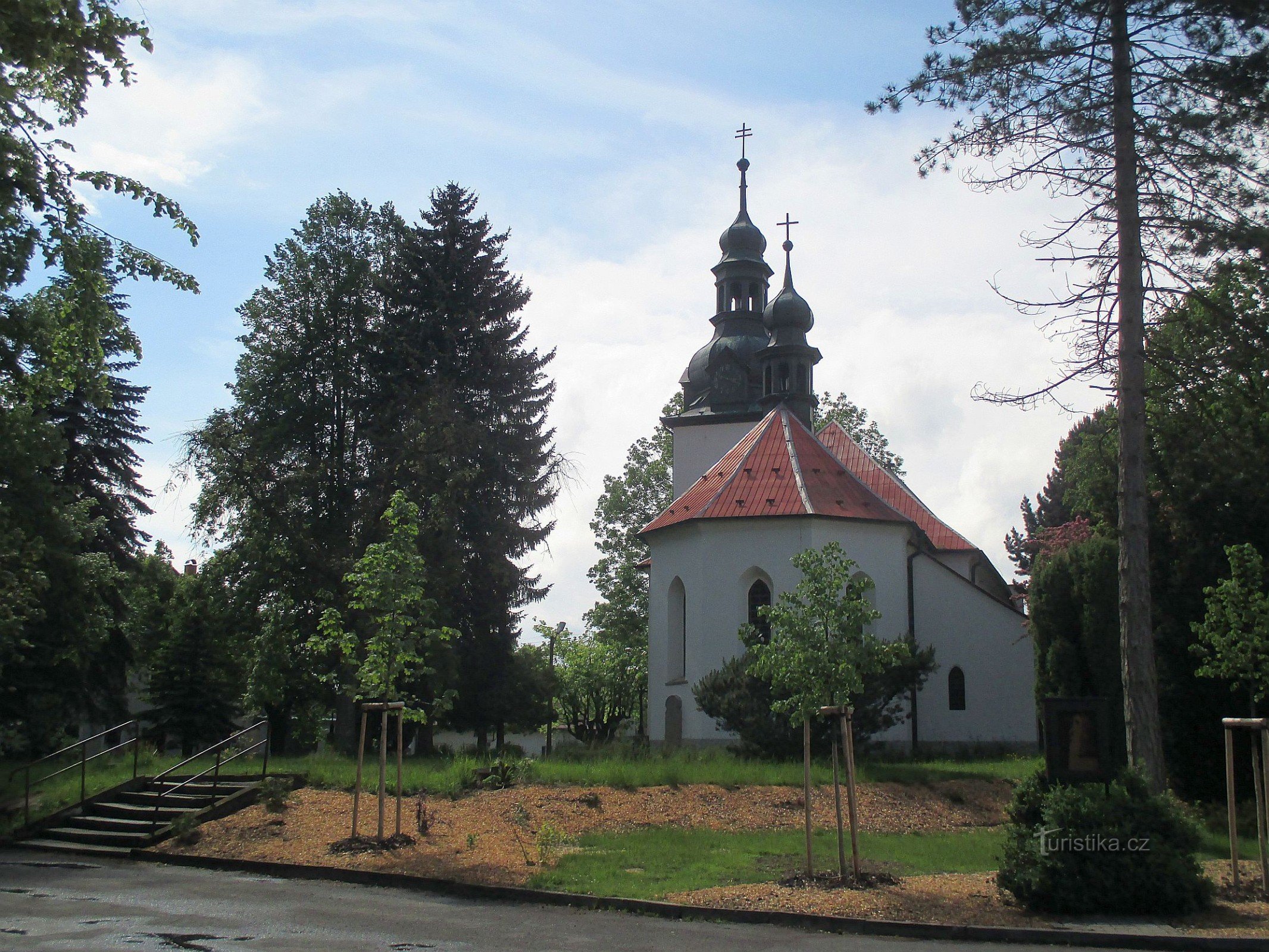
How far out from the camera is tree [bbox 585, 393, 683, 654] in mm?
49531

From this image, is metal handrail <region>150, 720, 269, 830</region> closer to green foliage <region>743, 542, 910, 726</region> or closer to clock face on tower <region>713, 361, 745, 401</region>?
green foliage <region>743, 542, 910, 726</region>

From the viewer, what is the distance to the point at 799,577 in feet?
91.7

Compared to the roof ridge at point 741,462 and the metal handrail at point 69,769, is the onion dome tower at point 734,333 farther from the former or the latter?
the metal handrail at point 69,769

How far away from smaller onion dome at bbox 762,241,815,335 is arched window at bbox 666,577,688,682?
39.0 feet

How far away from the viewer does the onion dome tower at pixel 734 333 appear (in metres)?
41.8

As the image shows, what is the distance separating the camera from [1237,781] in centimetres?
1723

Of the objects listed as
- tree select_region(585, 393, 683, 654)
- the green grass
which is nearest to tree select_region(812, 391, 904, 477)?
tree select_region(585, 393, 683, 654)

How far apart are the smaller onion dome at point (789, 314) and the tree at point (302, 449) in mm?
12948

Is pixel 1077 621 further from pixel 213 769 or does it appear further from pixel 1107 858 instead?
pixel 213 769

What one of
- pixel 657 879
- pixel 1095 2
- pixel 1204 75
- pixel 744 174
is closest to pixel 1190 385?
pixel 1204 75

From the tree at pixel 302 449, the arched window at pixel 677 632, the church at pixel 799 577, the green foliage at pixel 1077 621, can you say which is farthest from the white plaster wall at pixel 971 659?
the tree at pixel 302 449

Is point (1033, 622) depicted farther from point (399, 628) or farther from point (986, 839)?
point (399, 628)

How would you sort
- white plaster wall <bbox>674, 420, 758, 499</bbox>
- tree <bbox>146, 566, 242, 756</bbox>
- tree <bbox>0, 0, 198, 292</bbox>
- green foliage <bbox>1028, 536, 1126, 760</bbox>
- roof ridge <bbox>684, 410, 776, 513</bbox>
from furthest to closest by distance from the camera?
white plaster wall <bbox>674, 420, 758, 499</bbox>
tree <bbox>146, 566, 242, 756</bbox>
roof ridge <bbox>684, 410, 776, 513</bbox>
green foliage <bbox>1028, 536, 1126, 760</bbox>
tree <bbox>0, 0, 198, 292</bbox>

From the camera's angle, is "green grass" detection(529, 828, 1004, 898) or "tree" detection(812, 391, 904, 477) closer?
"green grass" detection(529, 828, 1004, 898)
